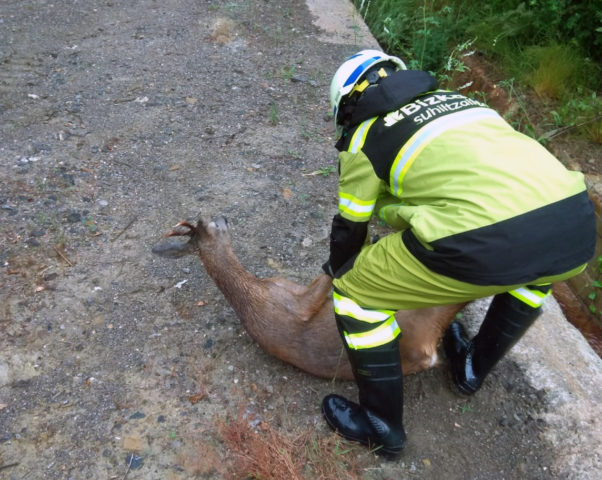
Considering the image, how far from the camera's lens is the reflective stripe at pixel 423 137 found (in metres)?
2.21

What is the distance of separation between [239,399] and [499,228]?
1757mm

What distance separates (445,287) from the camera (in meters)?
2.21

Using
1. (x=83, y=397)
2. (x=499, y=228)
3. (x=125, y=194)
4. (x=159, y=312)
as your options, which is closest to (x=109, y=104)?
(x=125, y=194)

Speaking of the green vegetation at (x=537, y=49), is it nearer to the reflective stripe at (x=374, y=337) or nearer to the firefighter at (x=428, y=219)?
the firefighter at (x=428, y=219)

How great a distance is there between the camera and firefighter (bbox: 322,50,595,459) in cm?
205

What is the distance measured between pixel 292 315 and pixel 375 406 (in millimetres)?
828

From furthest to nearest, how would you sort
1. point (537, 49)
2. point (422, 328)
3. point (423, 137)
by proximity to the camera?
1. point (537, 49)
2. point (422, 328)
3. point (423, 137)

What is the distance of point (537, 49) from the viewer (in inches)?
205

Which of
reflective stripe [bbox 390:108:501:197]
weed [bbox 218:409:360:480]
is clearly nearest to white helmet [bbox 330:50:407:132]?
reflective stripe [bbox 390:108:501:197]

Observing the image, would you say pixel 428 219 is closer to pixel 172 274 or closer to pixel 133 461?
pixel 133 461

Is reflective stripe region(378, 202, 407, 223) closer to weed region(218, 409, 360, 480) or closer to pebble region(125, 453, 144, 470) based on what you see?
weed region(218, 409, 360, 480)

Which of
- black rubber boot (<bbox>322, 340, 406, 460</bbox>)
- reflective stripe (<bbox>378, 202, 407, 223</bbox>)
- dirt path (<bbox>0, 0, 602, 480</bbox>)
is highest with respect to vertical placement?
reflective stripe (<bbox>378, 202, 407, 223</bbox>)

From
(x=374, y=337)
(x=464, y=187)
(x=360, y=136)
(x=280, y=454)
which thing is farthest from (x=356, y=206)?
(x=280, y=454)

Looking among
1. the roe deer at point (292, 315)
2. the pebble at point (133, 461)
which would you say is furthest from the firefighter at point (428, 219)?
the pebble at point (133, 461)
